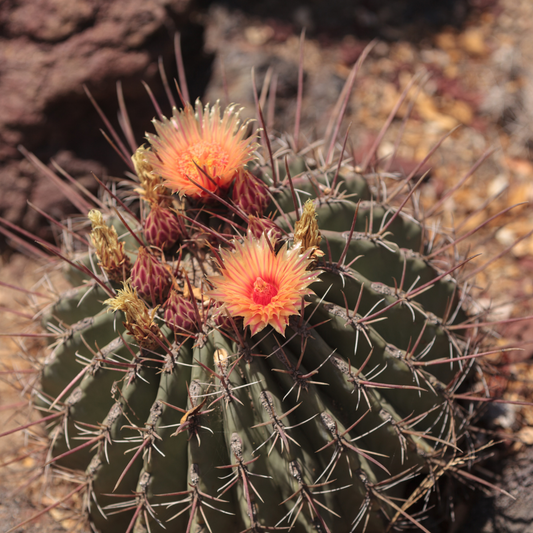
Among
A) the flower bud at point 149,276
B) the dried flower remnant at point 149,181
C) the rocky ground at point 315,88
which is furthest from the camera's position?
the rocky ground at point 315,88

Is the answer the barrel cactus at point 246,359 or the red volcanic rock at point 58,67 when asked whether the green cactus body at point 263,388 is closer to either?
the barrel cactus at point 246,359

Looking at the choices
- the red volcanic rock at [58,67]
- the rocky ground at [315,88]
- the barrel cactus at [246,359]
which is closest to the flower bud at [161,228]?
the barrel cactus at [246,359]

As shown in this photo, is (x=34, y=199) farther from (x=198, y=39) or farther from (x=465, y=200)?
(x=465, y=200)

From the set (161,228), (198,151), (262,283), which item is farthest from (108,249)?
(262,283)

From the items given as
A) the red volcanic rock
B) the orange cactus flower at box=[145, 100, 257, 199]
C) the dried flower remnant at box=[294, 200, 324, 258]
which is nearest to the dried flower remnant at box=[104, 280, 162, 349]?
the orange cactus flower at box=[145, 100, 257, 199]

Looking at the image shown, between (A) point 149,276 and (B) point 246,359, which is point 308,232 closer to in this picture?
(B) point 246,359

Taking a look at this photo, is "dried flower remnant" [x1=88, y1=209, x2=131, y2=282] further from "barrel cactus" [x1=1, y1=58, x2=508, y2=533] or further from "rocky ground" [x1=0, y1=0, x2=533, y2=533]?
"rocky ground" [x1=0, y1=0, x2=533, y2=533]
